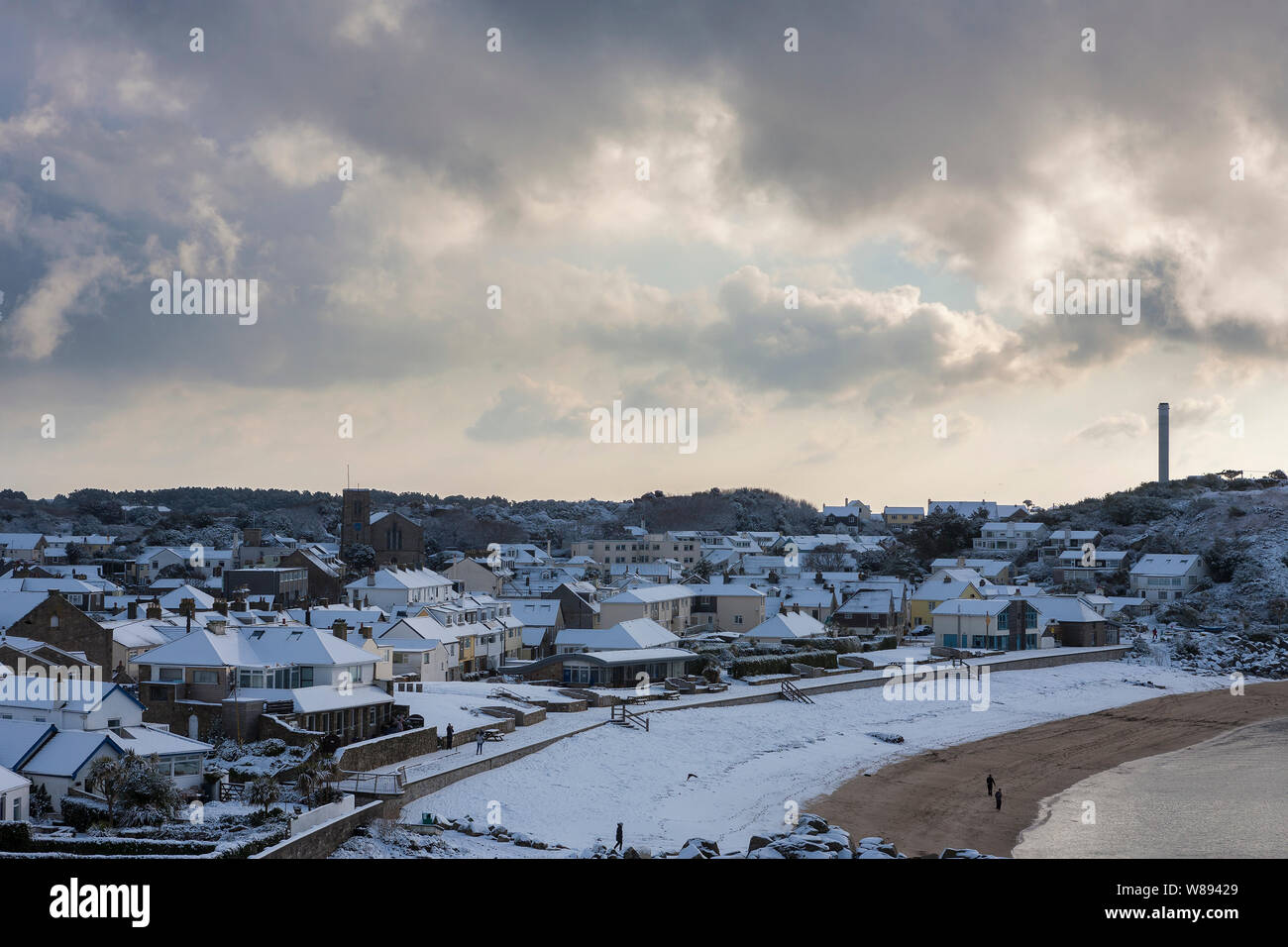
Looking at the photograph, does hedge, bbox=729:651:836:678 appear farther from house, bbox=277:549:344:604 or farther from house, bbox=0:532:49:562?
house, bbox=0:532:49:562

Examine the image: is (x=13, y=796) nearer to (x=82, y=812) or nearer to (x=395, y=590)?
(x=82, y=812)

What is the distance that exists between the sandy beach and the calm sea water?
2.84 feet

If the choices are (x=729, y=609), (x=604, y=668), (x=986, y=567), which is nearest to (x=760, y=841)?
(x=604, y=668)

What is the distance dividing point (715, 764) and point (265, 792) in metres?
16.2

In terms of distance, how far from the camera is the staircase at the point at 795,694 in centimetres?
5047

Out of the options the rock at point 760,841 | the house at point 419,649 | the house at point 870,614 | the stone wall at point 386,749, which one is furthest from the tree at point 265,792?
the house at point 870,614

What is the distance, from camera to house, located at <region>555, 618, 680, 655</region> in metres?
55.1

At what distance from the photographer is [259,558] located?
97.4 m

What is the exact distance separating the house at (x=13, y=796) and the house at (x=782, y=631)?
44051 millimetres

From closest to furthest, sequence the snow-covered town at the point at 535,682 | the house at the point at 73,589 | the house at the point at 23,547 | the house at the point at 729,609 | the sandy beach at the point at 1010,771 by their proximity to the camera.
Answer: the snow-covered town at the point at 535,682, the sandy beach at the point at 1010,771, the house at the point at 73,589, the house at the point at 729,609, the house at the point at 23,547

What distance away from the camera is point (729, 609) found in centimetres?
7475

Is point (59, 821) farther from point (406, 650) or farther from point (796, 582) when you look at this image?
point (796, 582)

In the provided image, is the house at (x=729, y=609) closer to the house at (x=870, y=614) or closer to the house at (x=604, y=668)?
the house at (x=870, y=614)
